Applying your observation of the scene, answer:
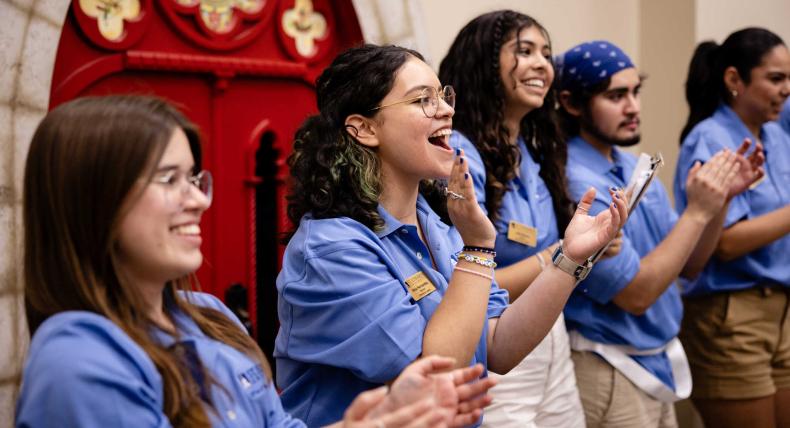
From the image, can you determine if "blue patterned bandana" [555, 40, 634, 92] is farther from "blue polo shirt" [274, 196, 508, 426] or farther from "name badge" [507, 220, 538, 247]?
"blue polo shirt" [274, 196, 508, 426]

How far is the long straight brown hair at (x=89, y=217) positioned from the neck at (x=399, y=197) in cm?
73

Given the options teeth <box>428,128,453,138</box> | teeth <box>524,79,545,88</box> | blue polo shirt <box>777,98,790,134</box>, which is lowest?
blue polo shirt <box>777,98,790,134</box>

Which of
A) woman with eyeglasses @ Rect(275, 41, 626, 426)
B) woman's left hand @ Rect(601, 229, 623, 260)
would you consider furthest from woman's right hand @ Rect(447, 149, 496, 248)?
woman's left hand @ Rect(601, 229, 623, 260)

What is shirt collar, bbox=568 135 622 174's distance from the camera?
9.66 ft

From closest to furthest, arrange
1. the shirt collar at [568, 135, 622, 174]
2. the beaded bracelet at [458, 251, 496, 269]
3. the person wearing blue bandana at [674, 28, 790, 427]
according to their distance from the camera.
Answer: the beaded bracelet at [458, 251, 496, 269], the shirt collar at [568, 135, 622, 174], the person wearing blue bandana at [674, 28, 790, 427]

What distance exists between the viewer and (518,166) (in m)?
2.66

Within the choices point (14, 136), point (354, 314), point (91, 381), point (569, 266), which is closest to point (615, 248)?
point (569, 266)

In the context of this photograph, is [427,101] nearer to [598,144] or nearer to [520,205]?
[520,205]

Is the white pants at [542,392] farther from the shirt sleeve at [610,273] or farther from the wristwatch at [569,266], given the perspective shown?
the wristwatch at [569,266]

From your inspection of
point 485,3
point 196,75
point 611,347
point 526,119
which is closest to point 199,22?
point 196,75

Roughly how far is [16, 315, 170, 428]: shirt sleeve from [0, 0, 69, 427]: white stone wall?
1.31 m

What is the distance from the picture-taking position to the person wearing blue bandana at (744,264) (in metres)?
3.27

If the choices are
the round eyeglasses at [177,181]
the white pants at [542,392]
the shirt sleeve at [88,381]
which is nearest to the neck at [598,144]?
the white pants at [542,392]

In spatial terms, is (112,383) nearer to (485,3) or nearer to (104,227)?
(104,227)
